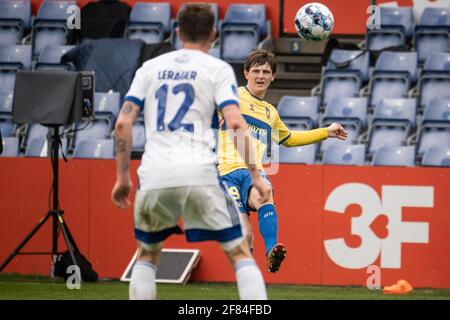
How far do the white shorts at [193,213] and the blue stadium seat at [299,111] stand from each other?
8.20 meters

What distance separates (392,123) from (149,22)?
4339 mm

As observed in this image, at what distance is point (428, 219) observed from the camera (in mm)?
11961

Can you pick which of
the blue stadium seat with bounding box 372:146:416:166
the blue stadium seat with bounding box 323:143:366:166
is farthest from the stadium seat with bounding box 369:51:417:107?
the blue stadium seat with bounding box 372:146:416:166

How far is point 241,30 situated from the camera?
16.6 meters

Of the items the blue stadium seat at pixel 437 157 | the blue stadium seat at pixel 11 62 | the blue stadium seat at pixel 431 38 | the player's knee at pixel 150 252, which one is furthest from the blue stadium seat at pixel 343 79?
the player's knee at pixel 150 252

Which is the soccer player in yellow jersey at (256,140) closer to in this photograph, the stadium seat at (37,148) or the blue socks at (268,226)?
the blue socks at (268,226)

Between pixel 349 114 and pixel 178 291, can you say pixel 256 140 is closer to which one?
pixel 178 291

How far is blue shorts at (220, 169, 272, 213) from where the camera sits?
32.0ft

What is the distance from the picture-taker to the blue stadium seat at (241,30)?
16.5 meters

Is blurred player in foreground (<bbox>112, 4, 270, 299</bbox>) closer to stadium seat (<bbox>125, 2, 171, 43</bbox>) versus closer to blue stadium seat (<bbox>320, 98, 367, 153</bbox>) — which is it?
blue stadium seat (<bbox>320, 98, 367, 153</bbox>)

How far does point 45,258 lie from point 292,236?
2.75 metres
